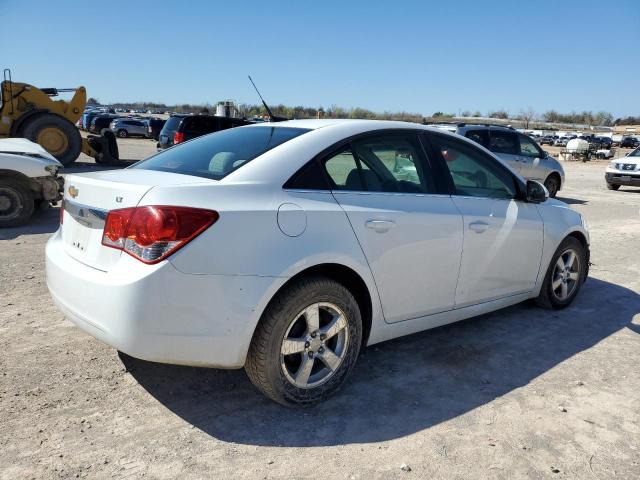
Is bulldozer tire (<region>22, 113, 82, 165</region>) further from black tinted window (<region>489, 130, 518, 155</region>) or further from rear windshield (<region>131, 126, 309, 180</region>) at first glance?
rear windshield (<region>131, 126, 309, 180</region>)

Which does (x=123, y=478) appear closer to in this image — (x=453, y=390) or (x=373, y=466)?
(x=373, y=466)

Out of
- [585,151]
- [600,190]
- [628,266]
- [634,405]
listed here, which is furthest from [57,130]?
[585,151]

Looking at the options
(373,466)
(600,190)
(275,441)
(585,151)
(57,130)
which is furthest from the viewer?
(585,151)

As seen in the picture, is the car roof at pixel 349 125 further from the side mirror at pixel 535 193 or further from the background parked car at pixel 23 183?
the background parked car at pixel 23 183

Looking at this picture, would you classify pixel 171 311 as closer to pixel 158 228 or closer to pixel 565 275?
pixel 158 228

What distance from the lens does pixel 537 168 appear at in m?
13.8

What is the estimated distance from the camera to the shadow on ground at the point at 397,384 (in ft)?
9.68

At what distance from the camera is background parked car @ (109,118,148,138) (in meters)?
40.8

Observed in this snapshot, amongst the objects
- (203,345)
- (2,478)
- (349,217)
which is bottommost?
(2,478)

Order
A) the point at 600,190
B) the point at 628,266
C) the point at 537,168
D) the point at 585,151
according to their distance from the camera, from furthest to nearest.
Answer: the point at 585,151 → the point at 600,190 → the point at 537,168 → the point at 628,266

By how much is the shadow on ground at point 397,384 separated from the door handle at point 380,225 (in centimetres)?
100

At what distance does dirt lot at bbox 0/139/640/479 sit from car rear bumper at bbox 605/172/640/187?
15254mm

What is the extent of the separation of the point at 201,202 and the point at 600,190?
18.5 metres

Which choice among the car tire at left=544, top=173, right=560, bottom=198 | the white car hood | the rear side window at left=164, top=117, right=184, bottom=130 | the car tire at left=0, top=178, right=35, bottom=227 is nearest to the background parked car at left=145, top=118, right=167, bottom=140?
the rear side window at left=164, top=117, right=184, bottom=130
